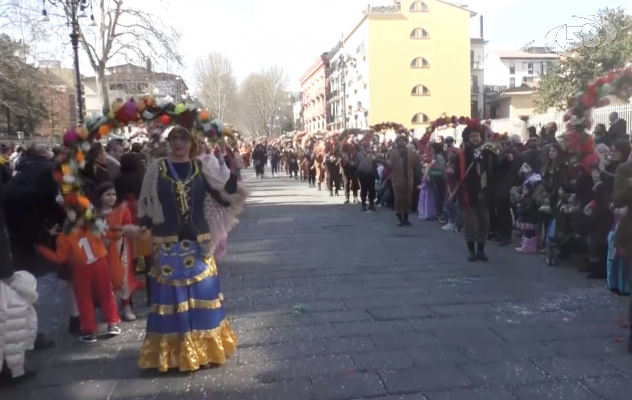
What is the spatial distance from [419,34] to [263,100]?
3773 centimetres

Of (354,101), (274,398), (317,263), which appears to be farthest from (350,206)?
(354,101)

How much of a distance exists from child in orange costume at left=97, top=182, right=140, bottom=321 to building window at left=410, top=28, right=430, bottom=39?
52.3m

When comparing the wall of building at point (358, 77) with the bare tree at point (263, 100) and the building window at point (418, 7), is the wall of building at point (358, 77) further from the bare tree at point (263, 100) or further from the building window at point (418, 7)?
the bare tree at point (263, 100)

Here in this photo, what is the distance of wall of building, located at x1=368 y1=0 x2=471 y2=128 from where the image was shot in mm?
55906

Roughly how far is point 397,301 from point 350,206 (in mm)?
10595

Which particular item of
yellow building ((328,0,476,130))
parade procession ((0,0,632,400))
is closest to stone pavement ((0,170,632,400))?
parade procession ((0,0,632,400))

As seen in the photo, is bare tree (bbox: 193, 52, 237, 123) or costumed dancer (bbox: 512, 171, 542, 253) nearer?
costumed dancer (bbox: 512, 171, 542, 253)

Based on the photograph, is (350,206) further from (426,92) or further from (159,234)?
(426,92)

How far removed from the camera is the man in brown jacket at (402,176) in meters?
13.5

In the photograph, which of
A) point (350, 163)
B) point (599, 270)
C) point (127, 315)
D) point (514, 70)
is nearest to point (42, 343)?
point (127, 315)

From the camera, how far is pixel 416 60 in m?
56.4

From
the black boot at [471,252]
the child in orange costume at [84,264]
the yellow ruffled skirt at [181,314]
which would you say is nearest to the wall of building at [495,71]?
the black boot at [471,252]

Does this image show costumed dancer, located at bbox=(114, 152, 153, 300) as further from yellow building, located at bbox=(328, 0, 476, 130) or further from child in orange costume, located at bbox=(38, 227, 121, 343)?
yellow building, located at bbox=(328, 0, 476, 130)

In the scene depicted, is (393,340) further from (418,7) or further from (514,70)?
(514,70)
